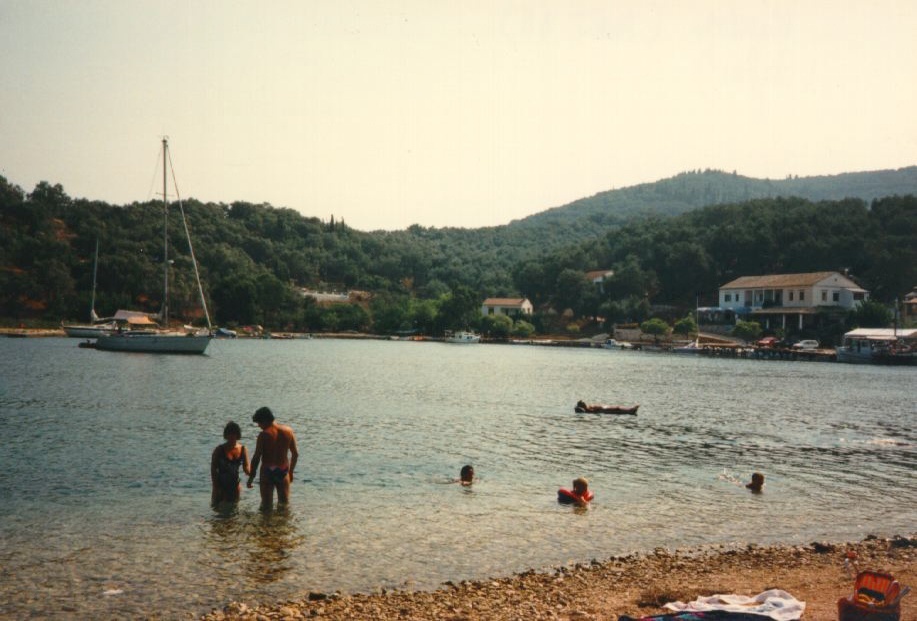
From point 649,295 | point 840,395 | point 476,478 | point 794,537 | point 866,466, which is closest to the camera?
point 794,537

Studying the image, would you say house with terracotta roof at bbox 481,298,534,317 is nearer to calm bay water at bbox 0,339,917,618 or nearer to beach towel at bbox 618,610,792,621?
calm bay water at bbox 0,339,917,618

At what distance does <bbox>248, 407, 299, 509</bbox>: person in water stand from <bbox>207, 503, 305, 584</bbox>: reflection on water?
0.57m

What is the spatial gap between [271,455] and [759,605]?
30.7ft

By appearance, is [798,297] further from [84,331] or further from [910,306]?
[84,331]

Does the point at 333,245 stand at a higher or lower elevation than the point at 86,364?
higher

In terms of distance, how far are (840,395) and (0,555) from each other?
52246 mm

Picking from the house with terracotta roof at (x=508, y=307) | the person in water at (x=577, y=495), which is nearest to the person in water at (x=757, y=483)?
the person in water at (x=577, y=495)

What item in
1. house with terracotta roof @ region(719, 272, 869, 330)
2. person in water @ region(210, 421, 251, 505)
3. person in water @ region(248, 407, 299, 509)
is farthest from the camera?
house with terracotta roof @ region(719, 272, 869, 330)

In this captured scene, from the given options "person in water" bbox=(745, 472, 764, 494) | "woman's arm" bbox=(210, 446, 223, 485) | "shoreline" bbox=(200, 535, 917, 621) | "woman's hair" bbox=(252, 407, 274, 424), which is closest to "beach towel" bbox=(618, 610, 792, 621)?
"shoreline" bbox=(200, 535, 917, 621)

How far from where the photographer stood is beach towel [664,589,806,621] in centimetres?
871

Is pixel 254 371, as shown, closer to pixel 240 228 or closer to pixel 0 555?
pixel 0 555

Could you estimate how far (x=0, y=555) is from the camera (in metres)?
12.7

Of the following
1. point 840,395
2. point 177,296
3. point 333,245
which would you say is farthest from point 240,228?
point 840,395

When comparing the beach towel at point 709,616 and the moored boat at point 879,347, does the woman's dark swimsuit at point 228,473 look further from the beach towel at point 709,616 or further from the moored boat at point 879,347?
the moored boat at point 879,347
